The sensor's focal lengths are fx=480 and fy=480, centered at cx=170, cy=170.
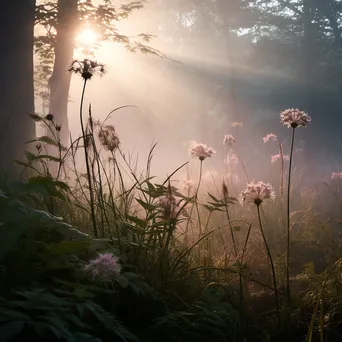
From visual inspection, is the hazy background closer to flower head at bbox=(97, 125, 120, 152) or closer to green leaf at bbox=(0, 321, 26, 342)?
flower head at bbox=(97, 125, 120, 152)

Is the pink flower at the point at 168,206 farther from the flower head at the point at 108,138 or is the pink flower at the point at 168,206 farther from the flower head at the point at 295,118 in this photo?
the flower head at the point at 295,118

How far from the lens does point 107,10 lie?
10.5m

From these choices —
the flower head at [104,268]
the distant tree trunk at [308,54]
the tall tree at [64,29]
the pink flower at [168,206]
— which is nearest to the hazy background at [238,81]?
Answer: the distant tree trunk at [308,54]

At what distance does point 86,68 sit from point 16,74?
357 cm

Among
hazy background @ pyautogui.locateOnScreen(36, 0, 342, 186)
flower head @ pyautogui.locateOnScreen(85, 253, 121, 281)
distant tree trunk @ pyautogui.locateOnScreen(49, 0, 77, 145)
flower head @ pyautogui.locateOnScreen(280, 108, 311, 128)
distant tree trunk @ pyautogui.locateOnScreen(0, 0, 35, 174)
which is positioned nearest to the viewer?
flower head @ pyautogui.locateOnScreen(85, 253, 121, 281)

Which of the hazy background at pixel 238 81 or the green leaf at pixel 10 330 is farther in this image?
the hazy background at pixel 238 81

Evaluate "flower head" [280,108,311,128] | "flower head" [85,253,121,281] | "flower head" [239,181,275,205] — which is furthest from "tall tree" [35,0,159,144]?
"flower head" [85,253,121,281]

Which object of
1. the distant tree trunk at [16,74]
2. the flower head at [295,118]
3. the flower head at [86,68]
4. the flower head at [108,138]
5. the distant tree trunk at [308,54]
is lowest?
the flower head at [108,138]

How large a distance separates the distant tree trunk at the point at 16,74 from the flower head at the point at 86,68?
9.83 ft

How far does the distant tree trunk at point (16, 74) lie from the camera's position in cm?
525

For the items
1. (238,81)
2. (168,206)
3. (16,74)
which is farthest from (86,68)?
(238,81)

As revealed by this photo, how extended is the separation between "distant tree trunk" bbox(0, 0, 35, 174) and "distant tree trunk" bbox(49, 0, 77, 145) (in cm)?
410

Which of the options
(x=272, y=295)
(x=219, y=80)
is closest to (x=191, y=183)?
(x=272, y=295)

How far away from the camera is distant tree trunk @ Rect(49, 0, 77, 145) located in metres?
9.66
